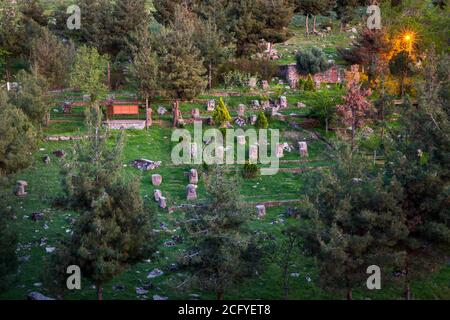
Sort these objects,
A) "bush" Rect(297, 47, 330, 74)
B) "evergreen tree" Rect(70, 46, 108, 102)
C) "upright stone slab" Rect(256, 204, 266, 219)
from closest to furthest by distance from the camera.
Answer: "upright stone slab" Rect(256, 204, 266, 219) → "evergreen tree" Rect(70, 46, 108, 102) → "bush" Rect(297, 47, 330, 74)

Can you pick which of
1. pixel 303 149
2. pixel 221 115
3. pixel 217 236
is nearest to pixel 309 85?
pixel 221 115

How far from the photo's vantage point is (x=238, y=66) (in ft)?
166

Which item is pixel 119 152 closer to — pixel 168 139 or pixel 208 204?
pixel 208 204

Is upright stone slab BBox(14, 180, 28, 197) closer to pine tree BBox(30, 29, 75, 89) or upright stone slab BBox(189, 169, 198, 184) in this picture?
upright stone slab BBox(189, 169, 198, 184)

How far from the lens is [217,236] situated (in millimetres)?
19547

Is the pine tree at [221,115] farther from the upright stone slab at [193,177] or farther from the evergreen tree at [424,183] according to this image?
the evergreen tree at [424,183]

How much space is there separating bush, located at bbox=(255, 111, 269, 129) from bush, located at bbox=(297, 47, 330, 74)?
36.1 feet

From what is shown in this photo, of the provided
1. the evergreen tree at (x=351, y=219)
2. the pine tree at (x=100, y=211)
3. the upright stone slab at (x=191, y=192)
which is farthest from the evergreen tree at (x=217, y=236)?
the upright stone slab at (x=191, y=192)

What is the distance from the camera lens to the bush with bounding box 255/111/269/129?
4025cm

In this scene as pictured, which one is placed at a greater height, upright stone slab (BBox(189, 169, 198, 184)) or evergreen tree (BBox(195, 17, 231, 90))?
evergreen tree (BBox(195, 17, 231, 90))

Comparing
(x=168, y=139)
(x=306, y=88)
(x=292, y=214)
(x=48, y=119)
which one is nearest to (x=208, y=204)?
(x=292, y=214)

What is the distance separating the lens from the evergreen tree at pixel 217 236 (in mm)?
19609

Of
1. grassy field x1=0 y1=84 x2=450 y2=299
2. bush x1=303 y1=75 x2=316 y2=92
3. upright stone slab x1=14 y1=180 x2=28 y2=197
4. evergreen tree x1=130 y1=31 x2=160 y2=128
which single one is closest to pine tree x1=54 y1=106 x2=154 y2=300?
grassy field x1=0 y1=84 x2=450 y2=299
